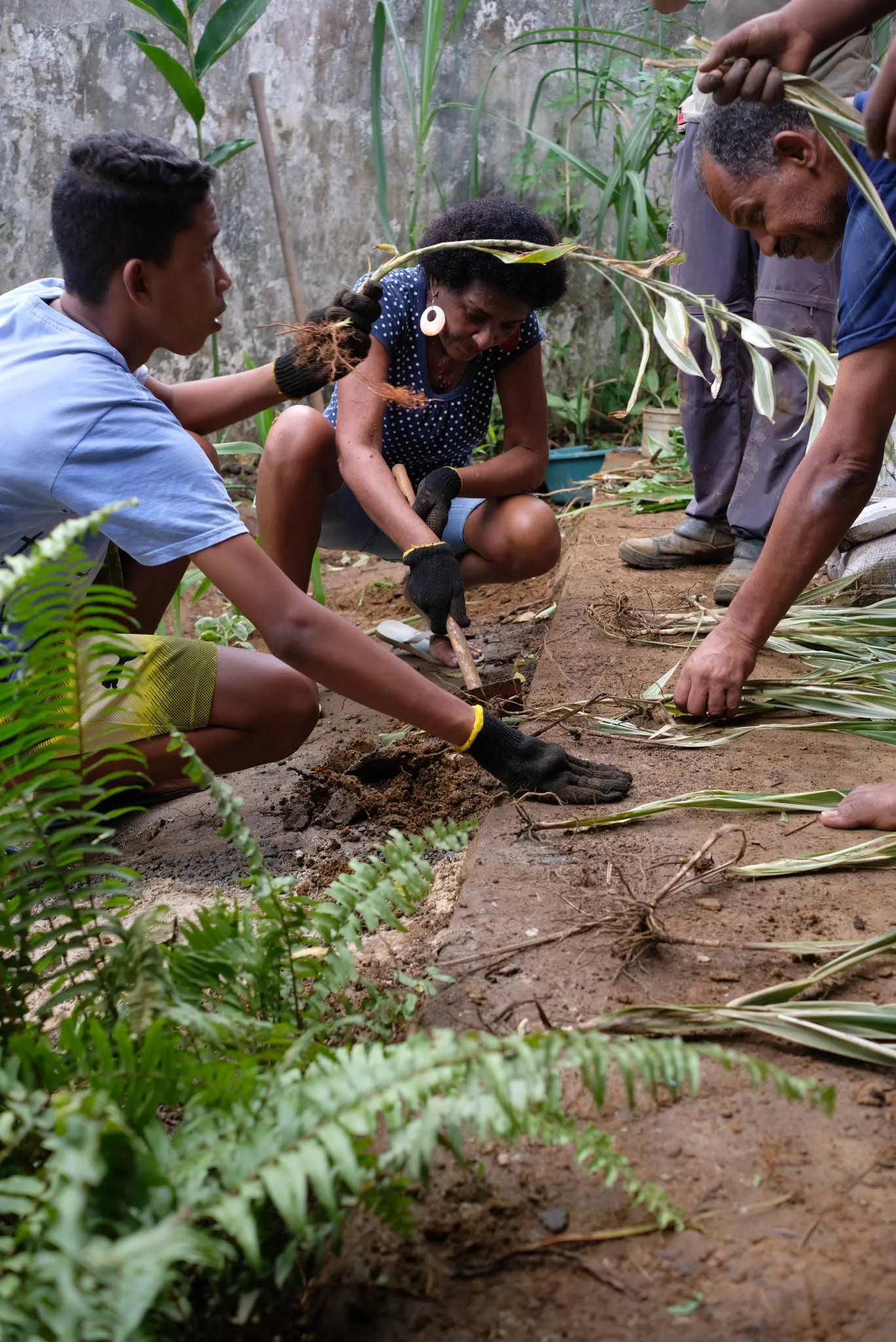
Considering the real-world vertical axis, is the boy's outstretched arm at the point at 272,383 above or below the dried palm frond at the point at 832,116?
below

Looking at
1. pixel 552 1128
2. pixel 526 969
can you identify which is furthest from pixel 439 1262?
pixel 526 969

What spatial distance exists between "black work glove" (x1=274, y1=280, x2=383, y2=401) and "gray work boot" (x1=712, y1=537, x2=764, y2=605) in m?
1.21

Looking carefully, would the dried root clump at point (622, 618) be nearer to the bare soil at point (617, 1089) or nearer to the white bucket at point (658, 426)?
the bare soil at point (617, 1089)

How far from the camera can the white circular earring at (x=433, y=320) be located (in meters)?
2.80

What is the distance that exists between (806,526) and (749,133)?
0.72 m

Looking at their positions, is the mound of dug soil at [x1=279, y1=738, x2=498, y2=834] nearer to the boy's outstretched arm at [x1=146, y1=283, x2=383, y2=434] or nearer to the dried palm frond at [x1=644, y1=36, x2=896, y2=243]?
the boy's outstretched arm at [x1=146, y1=283, x2=383, y2=434]

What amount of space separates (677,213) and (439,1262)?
322 cm

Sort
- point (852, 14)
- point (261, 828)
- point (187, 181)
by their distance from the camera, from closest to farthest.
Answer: point (852, 14), point (187, 181), point (261, 828)

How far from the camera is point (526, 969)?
4.70 feet

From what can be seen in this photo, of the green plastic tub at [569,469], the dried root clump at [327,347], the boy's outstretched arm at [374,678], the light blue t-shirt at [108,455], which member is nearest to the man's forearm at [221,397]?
the dried root clump at [327,347]

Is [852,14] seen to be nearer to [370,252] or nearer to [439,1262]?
[439,1262]

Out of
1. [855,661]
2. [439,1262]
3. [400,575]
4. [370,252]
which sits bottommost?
[400,575]

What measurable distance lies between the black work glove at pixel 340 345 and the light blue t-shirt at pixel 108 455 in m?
0.73

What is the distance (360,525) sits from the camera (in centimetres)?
327
